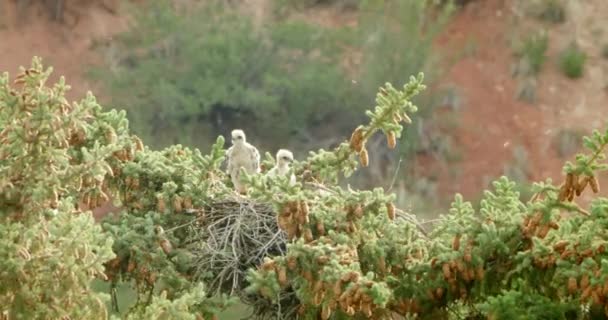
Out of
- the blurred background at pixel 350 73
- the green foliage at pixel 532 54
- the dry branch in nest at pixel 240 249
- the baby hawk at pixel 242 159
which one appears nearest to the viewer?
the dry branch in nest at pixel 240 249

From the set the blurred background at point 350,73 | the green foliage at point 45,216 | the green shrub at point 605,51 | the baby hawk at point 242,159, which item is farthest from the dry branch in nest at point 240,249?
the green shrub at point 605,51

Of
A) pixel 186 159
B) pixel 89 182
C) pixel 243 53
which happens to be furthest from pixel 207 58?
pixel 89 182

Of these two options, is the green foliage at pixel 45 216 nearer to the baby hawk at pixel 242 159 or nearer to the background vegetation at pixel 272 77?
the baby hawk at pixel 242 159

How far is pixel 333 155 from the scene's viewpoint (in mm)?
8914

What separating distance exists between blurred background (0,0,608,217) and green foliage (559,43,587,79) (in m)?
0.03

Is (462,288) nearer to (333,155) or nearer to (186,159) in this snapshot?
(333,155)

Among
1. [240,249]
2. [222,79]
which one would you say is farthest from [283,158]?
[222,79]

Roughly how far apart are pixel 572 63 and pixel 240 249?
66.4ft

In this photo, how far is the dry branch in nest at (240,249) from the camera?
26.9 ft

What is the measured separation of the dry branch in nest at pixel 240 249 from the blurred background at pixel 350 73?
15.7 m

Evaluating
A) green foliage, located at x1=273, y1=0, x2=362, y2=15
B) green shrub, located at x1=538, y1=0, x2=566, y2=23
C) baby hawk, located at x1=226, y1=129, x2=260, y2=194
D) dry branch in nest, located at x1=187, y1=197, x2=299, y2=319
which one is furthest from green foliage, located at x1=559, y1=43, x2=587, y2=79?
dry branch in nest, located at x1=187, y1=197, x2=299, y2=319

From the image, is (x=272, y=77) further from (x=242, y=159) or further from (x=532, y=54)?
(x=242, y=159)

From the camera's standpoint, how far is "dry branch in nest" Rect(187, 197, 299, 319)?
820cm

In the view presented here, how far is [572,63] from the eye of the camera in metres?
27.7
